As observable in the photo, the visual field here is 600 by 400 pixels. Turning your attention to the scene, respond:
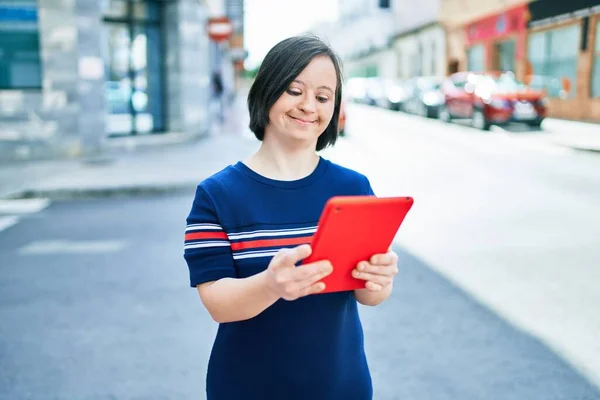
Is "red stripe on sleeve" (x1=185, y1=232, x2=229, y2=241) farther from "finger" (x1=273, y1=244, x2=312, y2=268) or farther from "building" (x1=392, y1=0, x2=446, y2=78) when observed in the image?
"building" (x1=392, y1=0, x2=446, y2=78)

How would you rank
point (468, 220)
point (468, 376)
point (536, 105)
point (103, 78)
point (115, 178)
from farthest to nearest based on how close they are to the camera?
point (536, 105), point (103, 78), point (115, 178), point (468, 220), point (468, 376)

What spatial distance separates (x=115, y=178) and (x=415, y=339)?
7.54 m

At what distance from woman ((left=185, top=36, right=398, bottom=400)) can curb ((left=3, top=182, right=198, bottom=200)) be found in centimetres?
838

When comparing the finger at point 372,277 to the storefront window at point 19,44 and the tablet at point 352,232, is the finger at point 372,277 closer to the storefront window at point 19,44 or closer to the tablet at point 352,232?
the tablet at point 352,232

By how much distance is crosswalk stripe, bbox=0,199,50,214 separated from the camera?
28.1 ft

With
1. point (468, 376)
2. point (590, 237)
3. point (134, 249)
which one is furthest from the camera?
point (590, 237)

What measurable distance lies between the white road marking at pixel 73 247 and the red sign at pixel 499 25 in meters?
25.9

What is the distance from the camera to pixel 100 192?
9.71 metres

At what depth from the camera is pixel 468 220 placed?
7.80 meters

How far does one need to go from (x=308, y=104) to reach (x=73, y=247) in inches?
219

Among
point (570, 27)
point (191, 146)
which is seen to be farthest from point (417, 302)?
point (570, 27)

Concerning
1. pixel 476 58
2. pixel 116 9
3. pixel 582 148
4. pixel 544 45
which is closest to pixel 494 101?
pixel 582 148

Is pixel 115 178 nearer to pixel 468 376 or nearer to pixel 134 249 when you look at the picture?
pixel 134 249

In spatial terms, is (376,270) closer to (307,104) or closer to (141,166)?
(307,104)
